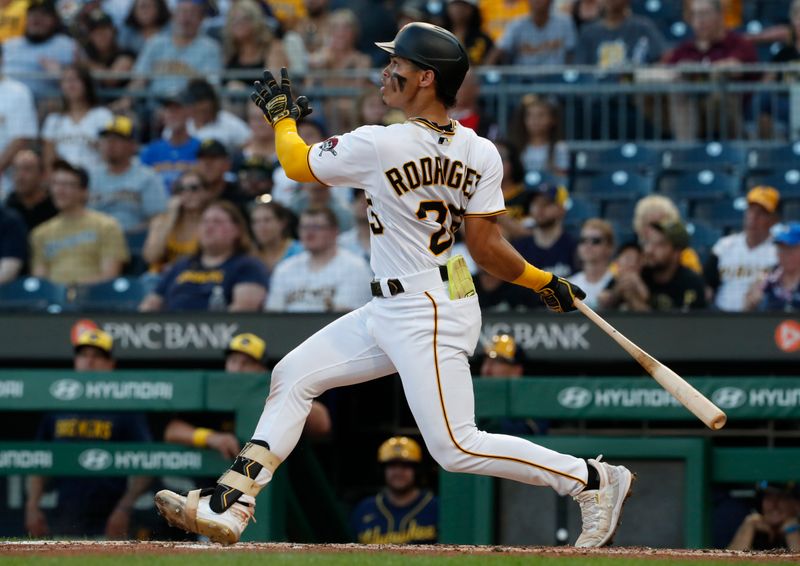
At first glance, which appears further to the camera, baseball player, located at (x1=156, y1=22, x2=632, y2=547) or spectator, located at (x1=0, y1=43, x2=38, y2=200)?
spectator, located at (x1=0, y1=43, x2=38, y2=200)

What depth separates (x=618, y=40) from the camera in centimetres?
1088

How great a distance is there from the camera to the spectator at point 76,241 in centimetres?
962

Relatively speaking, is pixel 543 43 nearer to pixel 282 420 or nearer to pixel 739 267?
pixel 739 267

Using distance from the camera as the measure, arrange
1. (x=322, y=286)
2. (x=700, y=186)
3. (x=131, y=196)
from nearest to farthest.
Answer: (x=322, y=286), (x=700, y=186), (x=131, y=196)

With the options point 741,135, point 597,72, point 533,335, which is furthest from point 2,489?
point 741,135

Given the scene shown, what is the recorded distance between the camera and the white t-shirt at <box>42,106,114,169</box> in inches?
409

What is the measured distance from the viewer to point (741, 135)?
34.7ft

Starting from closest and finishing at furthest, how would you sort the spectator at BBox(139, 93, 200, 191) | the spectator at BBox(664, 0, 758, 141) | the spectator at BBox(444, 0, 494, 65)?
the spectator at BBox(139, 93, 200, 191) < the spectator at BBox(664, 0, 758, 141) < the spectator at BBox(444, 0, 494, 65)

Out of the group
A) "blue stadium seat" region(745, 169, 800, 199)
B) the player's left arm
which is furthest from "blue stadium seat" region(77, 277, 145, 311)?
the player's left arm

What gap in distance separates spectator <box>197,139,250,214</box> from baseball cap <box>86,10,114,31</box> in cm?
266

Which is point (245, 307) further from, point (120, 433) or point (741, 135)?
point (741, 135)

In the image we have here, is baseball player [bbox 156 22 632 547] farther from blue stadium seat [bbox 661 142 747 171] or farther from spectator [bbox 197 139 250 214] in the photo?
blue stadium seat [bbox 661 142 747 171]

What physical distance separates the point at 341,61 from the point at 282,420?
6421mm

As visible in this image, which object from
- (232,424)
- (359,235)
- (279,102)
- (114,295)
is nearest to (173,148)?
(114,295)
